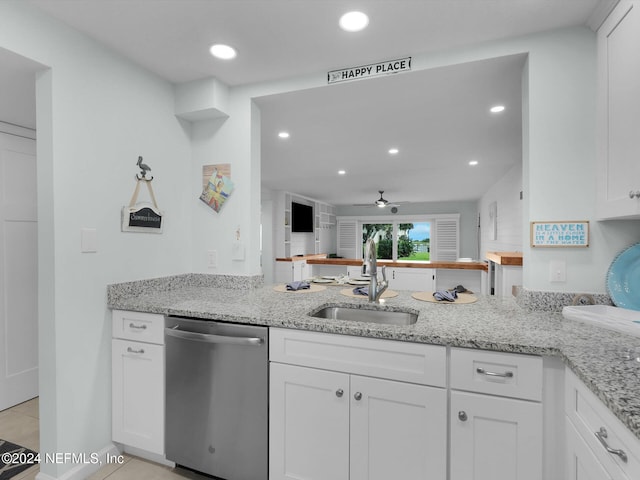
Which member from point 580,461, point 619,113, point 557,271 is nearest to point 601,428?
point 580,461

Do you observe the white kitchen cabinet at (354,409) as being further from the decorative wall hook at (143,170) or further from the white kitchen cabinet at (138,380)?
the decorative wall hook at (143,170)

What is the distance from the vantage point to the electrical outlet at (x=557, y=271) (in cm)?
157

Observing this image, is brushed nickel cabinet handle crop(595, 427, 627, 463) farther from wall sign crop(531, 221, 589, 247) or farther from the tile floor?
the tile floor

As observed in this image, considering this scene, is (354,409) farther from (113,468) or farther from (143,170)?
(143,170)

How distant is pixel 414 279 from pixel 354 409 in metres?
3.07

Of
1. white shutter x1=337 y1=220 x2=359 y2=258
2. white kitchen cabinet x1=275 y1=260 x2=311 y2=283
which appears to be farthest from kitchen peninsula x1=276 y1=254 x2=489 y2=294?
white shutter x1=337 y1=220 x2=359 y2=258

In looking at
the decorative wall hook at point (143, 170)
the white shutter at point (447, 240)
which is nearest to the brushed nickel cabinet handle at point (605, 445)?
the decorative wall hook at point (143, 170)

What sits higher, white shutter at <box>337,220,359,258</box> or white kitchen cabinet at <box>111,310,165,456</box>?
white shutter at <box>337,220,359,258</box>

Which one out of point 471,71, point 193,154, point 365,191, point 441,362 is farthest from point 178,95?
point 365,191

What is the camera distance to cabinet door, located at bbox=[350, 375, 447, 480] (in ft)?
3.93

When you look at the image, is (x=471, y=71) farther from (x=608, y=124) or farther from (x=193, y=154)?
(x=193, y=154)

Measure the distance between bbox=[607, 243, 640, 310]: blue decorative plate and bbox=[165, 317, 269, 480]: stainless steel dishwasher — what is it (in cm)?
164

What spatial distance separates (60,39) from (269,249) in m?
5.08

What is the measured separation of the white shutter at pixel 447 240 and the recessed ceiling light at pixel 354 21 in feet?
25.9
